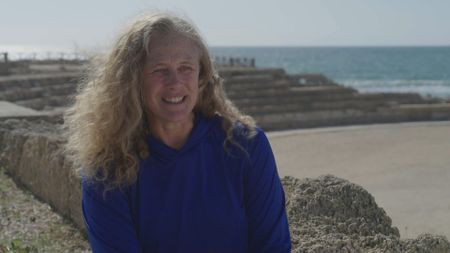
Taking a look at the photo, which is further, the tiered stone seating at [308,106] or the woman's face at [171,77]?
the tiered stone seating at [308,106]

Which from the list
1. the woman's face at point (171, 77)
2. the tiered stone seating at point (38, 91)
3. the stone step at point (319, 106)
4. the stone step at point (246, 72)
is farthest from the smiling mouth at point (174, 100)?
the stone step at point (246, 72)

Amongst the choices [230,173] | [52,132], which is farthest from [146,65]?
[52,132]

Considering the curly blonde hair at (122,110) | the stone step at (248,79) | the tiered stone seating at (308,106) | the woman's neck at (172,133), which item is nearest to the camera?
the curly blonde hair at (122,110)

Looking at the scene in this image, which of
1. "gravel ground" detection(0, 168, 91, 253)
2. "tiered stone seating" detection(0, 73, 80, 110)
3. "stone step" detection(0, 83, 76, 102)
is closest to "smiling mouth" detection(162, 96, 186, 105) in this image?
"gravel ground" detection(0, 168, 91, 253)

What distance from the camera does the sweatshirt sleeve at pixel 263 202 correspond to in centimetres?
233

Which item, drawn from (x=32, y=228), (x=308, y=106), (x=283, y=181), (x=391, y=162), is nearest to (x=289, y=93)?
(x=308, y=106)

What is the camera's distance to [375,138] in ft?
55.1

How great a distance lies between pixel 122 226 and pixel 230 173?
44 cm

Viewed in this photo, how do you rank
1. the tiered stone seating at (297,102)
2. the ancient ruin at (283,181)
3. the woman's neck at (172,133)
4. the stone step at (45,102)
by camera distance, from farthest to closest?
1. the tiered stone seating at (297,102)
2. the stone step at (45,102)
3. the ancient ruin at (283,181)
4. the woman's neck at (172,133)

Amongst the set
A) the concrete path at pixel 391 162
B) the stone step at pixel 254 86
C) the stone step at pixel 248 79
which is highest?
the stone step at pixel 248 79

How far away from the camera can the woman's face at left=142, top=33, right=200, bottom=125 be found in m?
2.27

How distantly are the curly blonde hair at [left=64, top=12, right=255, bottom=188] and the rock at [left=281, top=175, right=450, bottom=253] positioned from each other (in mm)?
838

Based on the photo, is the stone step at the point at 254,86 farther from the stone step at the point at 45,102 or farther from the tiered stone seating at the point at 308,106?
the stone step at the point at 45,102

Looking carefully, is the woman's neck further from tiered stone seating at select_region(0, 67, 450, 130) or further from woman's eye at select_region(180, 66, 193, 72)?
tiered stone seating at select_region(0, 67, 450, 130)
